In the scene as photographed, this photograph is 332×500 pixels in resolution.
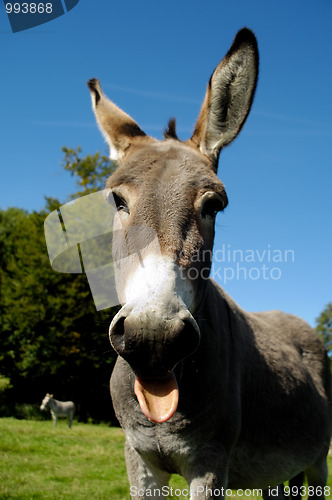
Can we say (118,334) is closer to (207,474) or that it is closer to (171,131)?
(207,474)

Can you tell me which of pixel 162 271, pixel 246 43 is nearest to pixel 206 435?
pixel 162 271

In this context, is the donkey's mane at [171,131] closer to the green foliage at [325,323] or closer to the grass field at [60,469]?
the grass field at [60,469]

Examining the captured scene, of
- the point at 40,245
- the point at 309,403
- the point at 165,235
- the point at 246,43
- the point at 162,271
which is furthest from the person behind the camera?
the point at 40,245

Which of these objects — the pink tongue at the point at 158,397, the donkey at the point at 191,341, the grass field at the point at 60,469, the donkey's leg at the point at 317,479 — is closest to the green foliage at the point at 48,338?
the grass field at the point at 60,469

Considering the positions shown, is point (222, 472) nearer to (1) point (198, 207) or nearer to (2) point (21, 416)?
(1) point (198, 207)

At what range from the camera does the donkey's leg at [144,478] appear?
2.99 metres

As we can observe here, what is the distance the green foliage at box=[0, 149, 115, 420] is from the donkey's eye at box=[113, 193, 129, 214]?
19.6 meters

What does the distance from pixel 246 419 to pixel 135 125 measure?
2.60 meters

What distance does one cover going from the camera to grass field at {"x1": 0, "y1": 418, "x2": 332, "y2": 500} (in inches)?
237

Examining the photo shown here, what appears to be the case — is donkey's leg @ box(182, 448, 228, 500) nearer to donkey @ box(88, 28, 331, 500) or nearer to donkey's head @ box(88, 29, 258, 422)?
donkey @ box(88, 28, 331, 500)

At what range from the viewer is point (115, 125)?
3354mm

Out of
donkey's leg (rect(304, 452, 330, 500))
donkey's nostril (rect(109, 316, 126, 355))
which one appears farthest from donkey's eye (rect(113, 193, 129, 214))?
donkey's leg (rect(304, 452, 330, 500))

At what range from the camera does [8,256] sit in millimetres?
28141

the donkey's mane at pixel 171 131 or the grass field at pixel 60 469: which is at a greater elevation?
the donkey's mane at pixel 171 131
